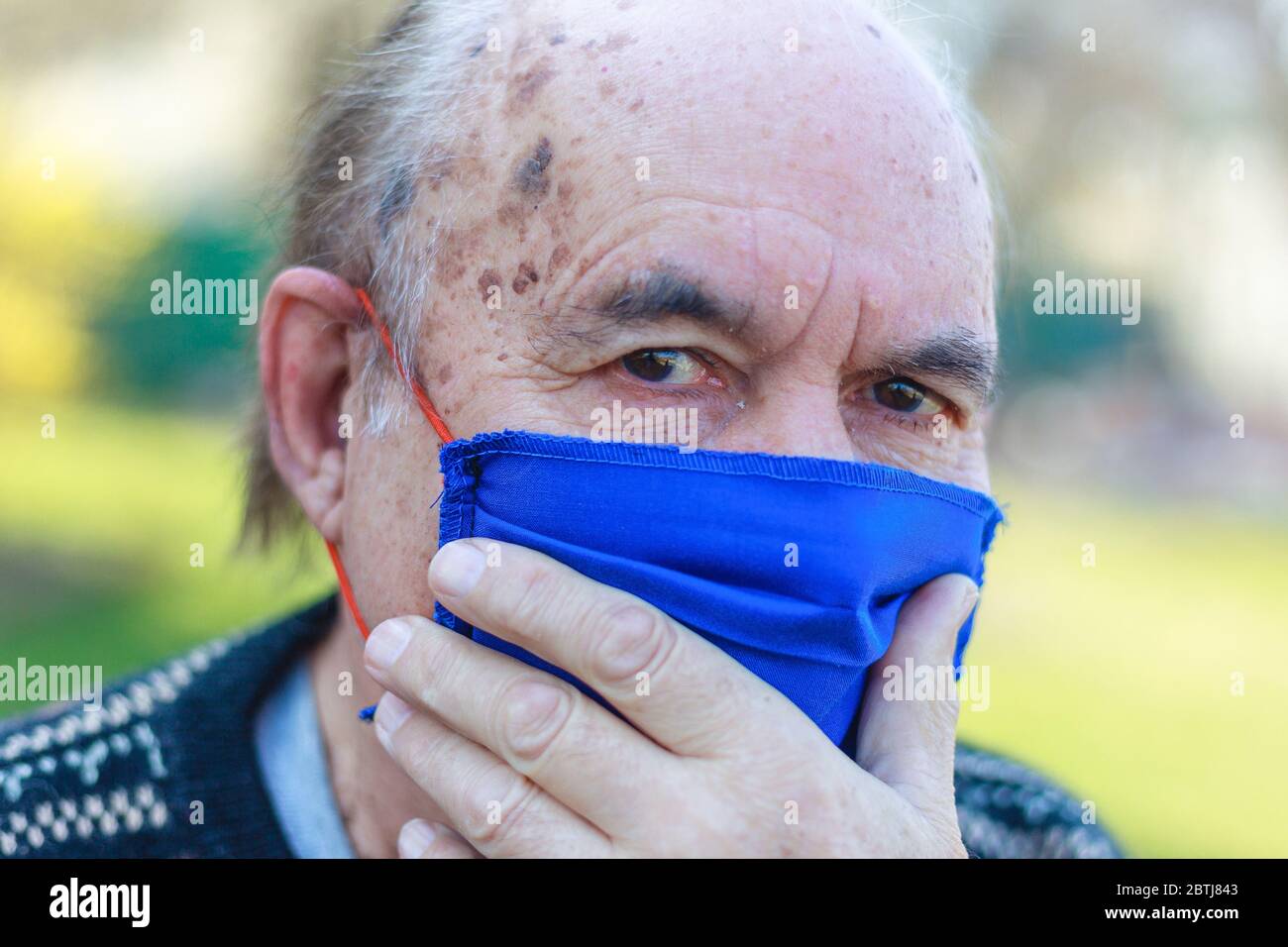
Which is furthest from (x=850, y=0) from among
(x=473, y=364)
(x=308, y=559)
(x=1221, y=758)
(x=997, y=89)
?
(x=997, y=89)

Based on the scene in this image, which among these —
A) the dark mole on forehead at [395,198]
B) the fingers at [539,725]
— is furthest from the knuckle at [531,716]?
the dark mole on forehead at [395,198]

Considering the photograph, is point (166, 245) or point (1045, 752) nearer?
point (1045, 752)

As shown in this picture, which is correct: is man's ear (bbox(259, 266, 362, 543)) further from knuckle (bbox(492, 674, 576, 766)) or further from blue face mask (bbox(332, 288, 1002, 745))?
knuckle (bbox(492, 674, 576, 766))

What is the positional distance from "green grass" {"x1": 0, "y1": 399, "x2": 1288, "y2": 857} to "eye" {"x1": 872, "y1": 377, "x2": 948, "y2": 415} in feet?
12.7

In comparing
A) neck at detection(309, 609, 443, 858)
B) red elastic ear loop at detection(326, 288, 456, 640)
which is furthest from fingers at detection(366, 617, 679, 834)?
neck at detection(309, 609, 443, 858)

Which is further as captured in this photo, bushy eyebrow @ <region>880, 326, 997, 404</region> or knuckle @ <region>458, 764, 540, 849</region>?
bushy eyebrow @ <region>880, 326, 997, 404</region>

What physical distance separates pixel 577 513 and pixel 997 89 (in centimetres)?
1339

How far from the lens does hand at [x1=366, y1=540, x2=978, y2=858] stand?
179cm

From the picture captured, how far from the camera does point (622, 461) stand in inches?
77.4

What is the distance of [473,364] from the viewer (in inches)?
85.4

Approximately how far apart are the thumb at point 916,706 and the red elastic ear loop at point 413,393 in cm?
100

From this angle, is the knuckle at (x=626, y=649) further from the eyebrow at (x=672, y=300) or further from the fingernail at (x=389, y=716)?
the eyebrow at (x=672, y=300)

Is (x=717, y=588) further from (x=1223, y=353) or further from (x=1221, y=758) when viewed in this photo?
(x=1223, y=353)

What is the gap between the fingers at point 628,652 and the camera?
1.82m
